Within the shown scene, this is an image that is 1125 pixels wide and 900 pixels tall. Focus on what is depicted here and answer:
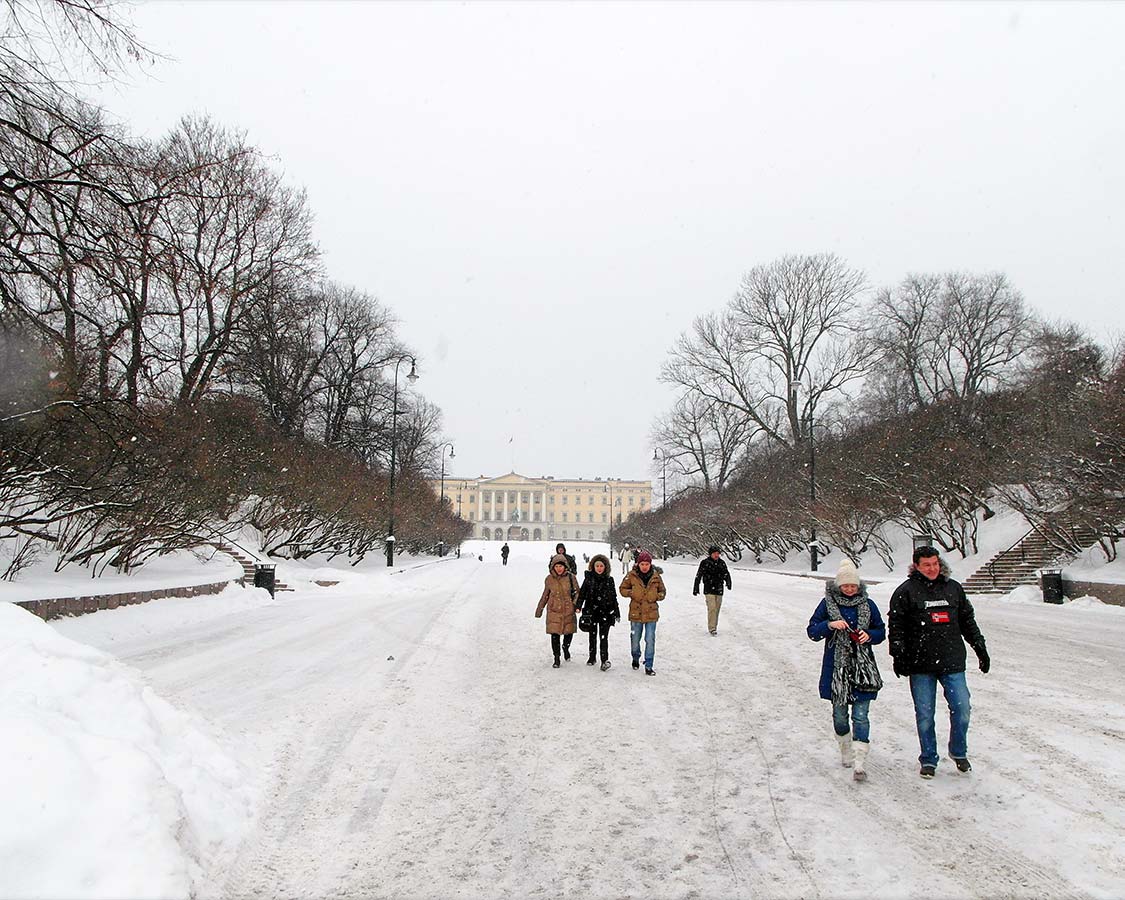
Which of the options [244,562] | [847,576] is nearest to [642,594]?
[847,576]

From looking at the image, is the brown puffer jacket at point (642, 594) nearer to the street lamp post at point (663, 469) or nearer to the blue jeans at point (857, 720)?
the blue jeans at point (857, 720)

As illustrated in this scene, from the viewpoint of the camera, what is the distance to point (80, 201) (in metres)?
8.26

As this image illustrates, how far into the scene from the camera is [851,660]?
19.0 feet

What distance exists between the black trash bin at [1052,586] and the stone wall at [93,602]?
20460 millimetres

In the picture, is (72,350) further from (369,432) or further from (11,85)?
(369,432)

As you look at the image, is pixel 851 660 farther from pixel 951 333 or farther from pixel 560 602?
pixel 951 333

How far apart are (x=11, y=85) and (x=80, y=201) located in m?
1.53

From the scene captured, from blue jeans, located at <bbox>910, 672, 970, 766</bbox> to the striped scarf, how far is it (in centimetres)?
28

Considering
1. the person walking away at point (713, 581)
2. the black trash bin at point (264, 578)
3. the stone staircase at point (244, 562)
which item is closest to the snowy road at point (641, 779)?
the person walking away at point (713, 581)

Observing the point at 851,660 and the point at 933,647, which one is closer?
the point at 933,647

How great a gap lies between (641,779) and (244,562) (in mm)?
22813

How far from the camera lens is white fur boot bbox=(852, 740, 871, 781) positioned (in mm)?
5543

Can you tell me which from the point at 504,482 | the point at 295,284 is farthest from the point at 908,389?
the point at 504,482

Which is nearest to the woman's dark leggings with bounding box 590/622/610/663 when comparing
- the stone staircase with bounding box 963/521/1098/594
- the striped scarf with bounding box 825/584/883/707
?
the striped scarf with bounding box 825/584/883/707
